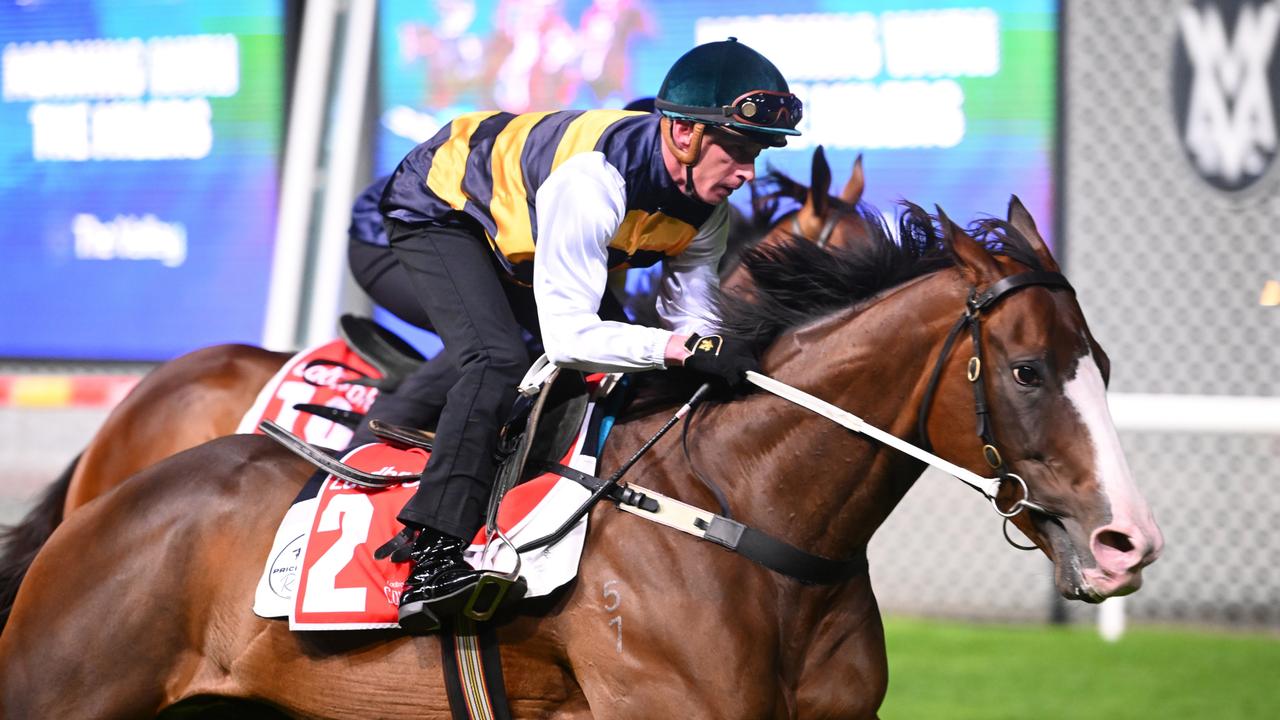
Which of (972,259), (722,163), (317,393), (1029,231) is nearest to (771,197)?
(317,393)

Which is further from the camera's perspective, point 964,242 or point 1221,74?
point 1221,74

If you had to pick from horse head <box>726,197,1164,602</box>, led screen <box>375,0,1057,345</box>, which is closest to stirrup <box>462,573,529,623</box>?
horse head <box>726,197,1164,602</box>

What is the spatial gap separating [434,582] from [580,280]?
0.63 meters

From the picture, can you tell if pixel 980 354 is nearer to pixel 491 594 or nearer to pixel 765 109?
pixel 765 109

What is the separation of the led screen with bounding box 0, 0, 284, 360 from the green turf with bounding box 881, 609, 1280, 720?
3.34 metres

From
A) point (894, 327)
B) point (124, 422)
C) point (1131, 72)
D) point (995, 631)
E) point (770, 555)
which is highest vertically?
point (1131, 72)

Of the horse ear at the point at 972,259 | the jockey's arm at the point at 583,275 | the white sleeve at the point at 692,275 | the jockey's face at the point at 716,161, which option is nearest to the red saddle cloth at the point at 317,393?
the white sleeve at the point at 692,275

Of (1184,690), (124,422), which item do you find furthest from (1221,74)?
(124,422)

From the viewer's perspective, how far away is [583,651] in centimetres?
249

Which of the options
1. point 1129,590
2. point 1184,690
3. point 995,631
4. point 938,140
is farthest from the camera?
point 995,631

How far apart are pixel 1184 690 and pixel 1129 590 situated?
9.80 feet

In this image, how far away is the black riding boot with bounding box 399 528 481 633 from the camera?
2.48 meters

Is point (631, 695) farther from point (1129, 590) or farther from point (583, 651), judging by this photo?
point (1129, 590)

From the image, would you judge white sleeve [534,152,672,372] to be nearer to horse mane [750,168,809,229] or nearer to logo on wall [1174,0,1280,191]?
horse mane [750,168,809,229]
